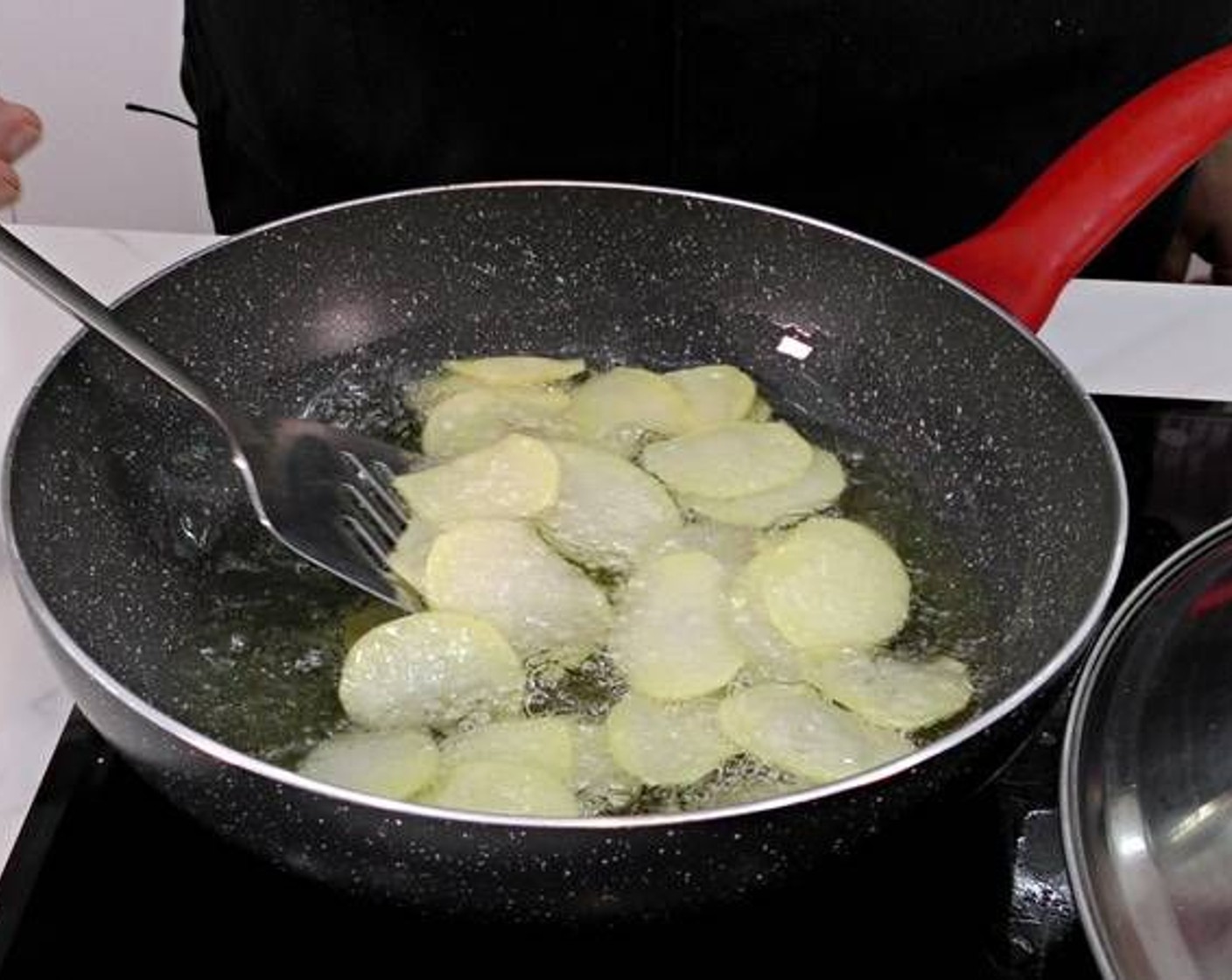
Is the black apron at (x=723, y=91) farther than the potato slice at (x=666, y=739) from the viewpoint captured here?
Yes

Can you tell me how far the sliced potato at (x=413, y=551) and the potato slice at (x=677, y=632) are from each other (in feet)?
0.30

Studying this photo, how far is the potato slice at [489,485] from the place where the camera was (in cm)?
75

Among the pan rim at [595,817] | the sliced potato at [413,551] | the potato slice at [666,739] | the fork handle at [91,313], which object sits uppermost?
the fork handle at [91,313]

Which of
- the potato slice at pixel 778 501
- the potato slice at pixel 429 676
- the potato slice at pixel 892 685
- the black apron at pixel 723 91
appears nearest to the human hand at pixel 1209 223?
the black apron at pixel 723 91

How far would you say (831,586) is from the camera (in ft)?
2.32

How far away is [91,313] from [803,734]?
1.16 ft

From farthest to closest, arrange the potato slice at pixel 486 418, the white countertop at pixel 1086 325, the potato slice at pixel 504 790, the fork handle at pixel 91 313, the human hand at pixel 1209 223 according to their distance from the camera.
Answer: the human hand at pixel 1209 223, the white countertop at pixel 1086 325, the potato slice at pixel 486 418, the fork handle at pixel 91 313, the potato slice at pixel 504 790

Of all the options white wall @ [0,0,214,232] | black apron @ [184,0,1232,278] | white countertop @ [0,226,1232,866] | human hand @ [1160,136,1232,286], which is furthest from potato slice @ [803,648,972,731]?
white wall @ [0,0,214,232]

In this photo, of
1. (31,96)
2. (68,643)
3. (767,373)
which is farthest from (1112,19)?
(31,96)

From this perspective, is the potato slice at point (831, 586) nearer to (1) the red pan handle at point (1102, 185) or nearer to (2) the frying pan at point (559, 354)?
(2) the frying pan at point (559, 354)

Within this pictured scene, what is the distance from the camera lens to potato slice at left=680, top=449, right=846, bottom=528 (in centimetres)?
77

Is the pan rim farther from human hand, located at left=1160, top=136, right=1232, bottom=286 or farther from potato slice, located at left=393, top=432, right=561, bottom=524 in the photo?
human hand, located at left=1160, top=136, right=1232, bottom=286

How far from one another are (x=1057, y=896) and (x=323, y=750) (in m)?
0.30

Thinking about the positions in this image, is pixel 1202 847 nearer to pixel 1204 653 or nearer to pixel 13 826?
pixel 1204 653
